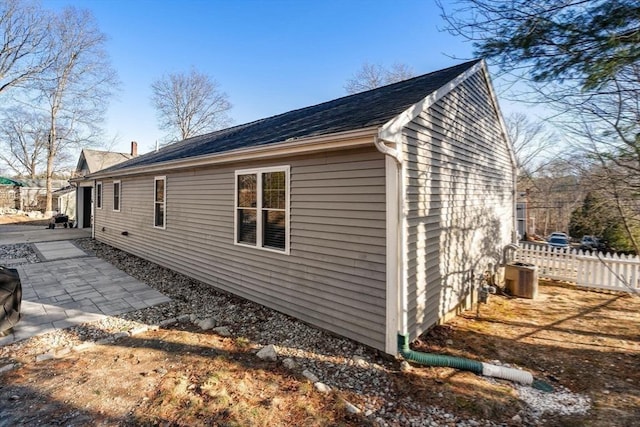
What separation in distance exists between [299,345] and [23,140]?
144ft


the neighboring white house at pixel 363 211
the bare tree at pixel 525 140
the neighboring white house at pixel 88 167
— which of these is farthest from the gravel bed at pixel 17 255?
the bare tree at pixel 525 140

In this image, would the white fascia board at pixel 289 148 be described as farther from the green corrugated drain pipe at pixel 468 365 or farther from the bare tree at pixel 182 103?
the bare tree at pixel 182 103

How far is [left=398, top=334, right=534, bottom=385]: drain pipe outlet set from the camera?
328cm

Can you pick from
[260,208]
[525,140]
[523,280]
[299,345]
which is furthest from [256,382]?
[525,140]

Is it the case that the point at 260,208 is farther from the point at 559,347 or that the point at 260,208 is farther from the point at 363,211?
the point at 559,347

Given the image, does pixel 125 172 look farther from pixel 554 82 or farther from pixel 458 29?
pixel 554 82

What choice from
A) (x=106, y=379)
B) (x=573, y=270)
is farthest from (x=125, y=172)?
(x=573, y=270)

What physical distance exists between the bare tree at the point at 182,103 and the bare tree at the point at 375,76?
14.1m

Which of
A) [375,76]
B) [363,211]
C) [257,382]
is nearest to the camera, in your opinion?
[257,382]

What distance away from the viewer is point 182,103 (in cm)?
2684

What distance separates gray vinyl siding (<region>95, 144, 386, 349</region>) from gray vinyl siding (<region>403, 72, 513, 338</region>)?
48 centimetres

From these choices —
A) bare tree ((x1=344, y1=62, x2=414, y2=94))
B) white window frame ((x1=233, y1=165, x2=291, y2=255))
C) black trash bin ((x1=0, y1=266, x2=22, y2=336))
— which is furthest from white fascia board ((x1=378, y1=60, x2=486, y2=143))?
bare tree ((x1=344, y1=62, x2=414, y2=94))

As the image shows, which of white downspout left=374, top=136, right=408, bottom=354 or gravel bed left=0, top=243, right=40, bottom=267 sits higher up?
white downspout left=374, top=136, right=408, bottom=354

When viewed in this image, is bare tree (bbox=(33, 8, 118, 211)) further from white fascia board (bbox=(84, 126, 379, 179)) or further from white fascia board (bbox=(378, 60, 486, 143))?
white fascia board (bbox=(378, 60, 486, 143))
